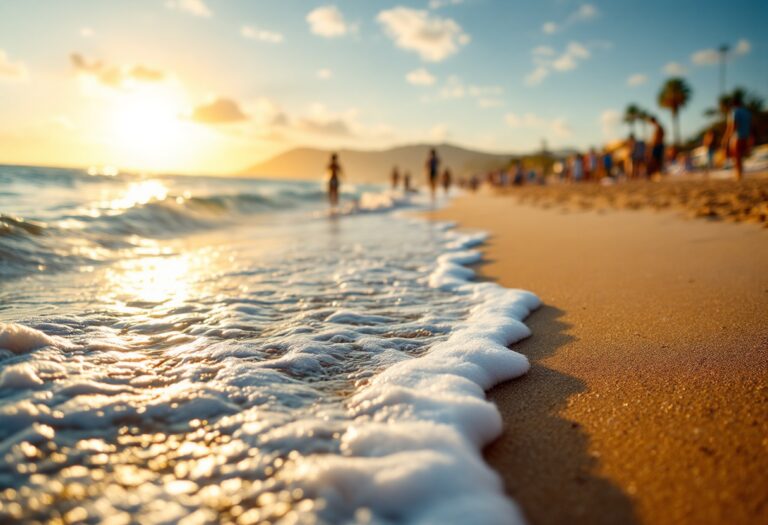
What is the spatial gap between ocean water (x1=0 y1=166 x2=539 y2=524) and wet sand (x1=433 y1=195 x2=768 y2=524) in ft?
0.45

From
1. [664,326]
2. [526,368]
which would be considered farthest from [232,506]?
[664,326]

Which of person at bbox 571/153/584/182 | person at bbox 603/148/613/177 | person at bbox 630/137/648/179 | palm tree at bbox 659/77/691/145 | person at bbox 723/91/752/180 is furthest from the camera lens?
palm tree at bbox 659/77/691/145

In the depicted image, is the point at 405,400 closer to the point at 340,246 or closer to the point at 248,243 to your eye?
the point at 340,246

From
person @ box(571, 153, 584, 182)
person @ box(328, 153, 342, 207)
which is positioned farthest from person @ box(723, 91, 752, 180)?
person @ box(571, 153, 584, 182)

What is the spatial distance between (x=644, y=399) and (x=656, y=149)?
17509mm

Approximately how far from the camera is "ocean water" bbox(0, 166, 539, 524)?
1.16 m

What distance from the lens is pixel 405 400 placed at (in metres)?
1.63

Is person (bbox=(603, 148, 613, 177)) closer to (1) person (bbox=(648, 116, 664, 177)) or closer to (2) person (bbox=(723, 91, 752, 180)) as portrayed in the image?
(1) person (bbox=(648, 116, 664, 177))

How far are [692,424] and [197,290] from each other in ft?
11.1

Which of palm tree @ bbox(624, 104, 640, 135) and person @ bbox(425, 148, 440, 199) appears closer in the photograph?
person @ bbox(425, 148, 440, 199)

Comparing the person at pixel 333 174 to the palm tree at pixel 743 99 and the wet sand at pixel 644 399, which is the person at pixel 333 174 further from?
the palm tree at pixel 743 99

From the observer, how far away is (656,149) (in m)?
15.9

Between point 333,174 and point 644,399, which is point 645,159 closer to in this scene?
point 333,174

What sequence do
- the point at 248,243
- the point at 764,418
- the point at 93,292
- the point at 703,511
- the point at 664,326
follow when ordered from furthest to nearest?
the point at 248,243 → the point at 93,292 → the point at 664,326 → the point at 764,418 → the point at 703,511
